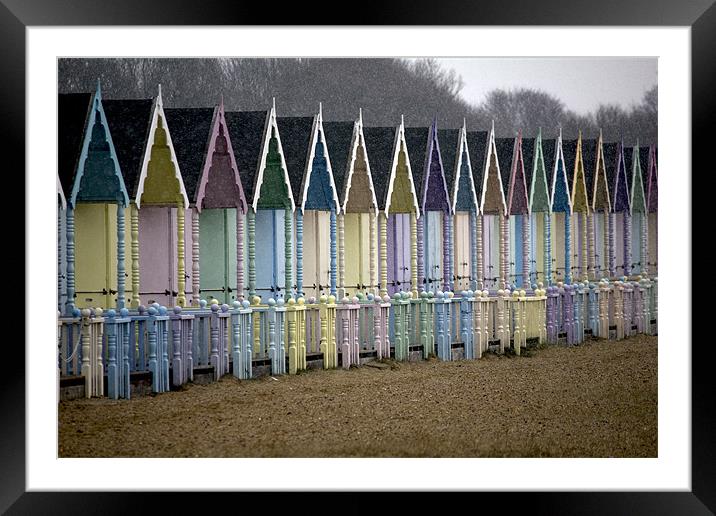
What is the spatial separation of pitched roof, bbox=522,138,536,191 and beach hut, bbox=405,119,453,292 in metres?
1.04

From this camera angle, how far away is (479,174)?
14.4 meters

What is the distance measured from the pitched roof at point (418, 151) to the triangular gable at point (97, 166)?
12.5ft

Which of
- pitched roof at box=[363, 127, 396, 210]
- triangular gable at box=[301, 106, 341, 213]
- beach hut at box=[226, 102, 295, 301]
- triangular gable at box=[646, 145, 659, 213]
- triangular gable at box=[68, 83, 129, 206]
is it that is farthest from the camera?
pitched roof at box=[363, 127, 396, 210]

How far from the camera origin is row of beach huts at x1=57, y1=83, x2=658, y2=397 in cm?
1125

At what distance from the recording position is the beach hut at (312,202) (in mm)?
12883

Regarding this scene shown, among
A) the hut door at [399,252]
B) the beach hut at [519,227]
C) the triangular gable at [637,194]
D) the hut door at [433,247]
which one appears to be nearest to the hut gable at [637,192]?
the triangular gable at [637,194]

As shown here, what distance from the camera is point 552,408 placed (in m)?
11.8

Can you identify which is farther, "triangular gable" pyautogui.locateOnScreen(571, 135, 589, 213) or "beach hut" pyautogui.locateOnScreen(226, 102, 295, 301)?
"triangular gable" pyautogui.locateOnScreen(571, 135, 589, 213)

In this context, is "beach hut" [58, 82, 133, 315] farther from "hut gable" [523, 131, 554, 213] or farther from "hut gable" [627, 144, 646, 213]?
"hut gable" [627, 144, 646, 213]

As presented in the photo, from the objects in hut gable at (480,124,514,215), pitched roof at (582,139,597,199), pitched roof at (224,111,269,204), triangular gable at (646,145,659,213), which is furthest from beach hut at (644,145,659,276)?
pitched roof at (224,111,269,204)
